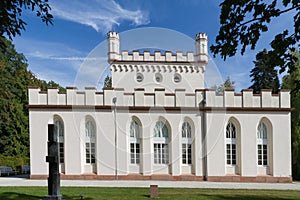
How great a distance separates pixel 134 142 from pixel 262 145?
9.11m

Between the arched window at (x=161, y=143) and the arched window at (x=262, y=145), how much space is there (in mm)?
6513

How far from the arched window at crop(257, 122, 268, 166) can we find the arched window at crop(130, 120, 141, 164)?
8.54 meters

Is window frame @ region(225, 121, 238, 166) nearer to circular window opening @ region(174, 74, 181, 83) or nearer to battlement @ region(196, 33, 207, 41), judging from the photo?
circular window opening @ region(174, 74, 181, 83)

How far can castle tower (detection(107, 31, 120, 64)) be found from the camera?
74.0 ft

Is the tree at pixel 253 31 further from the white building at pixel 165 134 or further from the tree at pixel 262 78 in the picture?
the tree at pixel 262 78

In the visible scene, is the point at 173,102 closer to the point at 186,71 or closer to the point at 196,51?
the point at 186,71

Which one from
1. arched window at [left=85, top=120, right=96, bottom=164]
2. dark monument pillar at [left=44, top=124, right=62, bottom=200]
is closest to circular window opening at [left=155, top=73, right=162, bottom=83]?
arched window at [left=85, top=120, right=96, bottom=164]

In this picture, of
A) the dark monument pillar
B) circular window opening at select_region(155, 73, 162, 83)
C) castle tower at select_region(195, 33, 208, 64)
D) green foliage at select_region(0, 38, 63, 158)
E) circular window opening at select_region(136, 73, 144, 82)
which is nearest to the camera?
the dark monument pillar

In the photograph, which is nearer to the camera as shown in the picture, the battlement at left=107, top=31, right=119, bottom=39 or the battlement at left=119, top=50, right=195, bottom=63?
the battlement at left=119, top=50, right=195, bottom=63

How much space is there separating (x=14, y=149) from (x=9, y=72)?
39.0 feet

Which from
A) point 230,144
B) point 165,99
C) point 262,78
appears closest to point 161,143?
point 165,99

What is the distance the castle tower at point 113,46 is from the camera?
74.0ft

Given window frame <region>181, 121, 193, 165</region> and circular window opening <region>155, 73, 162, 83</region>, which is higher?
circular window opening <region>155, 73, 162, 83</region>

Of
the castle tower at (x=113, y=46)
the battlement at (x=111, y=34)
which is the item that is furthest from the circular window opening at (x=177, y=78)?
the battlement at (x=111, y=34)
